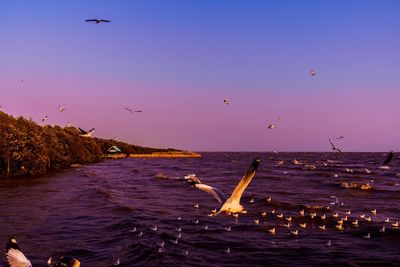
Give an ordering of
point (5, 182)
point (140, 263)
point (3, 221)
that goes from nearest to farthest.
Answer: point (140, 263) < point (3, 221) < point (5, 182)

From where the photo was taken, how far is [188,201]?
128ft

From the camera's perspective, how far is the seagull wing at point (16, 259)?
11.0m

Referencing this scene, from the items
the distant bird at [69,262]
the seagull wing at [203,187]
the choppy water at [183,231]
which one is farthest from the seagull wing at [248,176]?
the choppy water at [183,231]

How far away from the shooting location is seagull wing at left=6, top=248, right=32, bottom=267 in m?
Result: 11.0

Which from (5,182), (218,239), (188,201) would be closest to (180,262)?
(218,239)

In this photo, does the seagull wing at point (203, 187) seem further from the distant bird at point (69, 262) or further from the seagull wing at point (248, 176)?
the distant bird at point (69, 262)

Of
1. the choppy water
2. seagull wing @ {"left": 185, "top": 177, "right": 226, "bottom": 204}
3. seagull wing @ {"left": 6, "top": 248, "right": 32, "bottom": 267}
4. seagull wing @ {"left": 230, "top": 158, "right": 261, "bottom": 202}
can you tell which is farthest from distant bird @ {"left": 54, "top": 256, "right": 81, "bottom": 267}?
the choppy water

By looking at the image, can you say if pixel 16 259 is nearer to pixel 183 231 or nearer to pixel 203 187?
pixel 203 187

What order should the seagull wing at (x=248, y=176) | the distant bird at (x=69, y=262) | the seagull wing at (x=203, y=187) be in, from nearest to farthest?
the distant bird at (x=69, y=262) < the seagull wing at (x=248, y=176) < the seagull wing at (x=203, y=187)

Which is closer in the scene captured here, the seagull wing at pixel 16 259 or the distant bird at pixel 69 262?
the distant bird at pixel 69 262

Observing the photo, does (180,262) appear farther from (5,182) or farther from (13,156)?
(13,156)

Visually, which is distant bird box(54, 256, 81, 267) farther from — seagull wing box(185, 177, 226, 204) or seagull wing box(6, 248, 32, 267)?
seagull wing box(185, 177, 226, 204)

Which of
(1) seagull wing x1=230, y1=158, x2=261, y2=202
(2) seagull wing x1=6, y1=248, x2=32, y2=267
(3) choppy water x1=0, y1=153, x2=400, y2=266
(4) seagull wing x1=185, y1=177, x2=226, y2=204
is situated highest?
(1) seagull wing x1=230, y1=158, x2=261, y2=202

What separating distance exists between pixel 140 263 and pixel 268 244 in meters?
7.06
